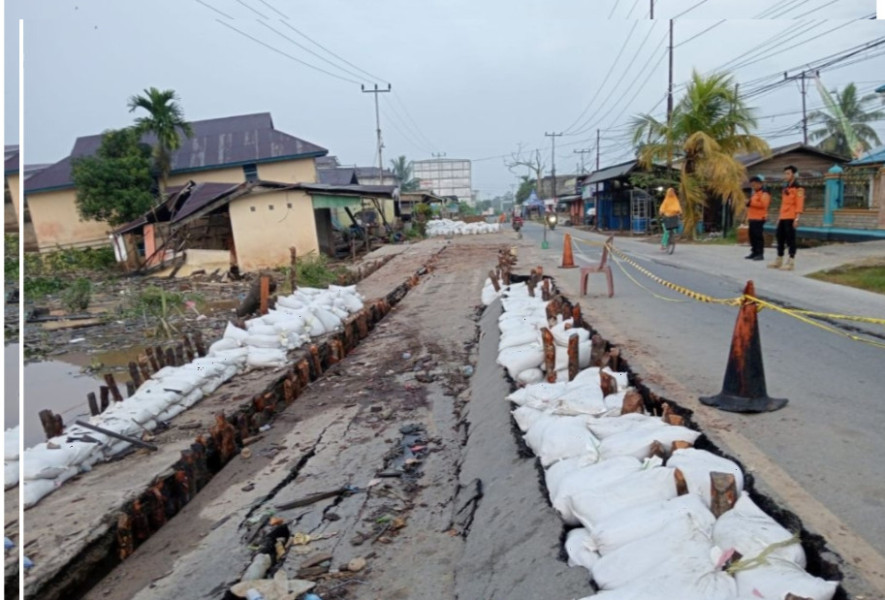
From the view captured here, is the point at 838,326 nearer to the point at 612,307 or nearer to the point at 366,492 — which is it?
the point at 612,307

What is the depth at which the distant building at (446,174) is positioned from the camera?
79.2 meters

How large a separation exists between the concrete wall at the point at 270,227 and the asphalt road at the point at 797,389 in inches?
498

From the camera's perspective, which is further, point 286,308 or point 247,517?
point 286,308

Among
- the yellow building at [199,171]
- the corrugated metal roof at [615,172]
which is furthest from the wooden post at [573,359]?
the yellow building at [199,171]

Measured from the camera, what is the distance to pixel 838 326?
568cm

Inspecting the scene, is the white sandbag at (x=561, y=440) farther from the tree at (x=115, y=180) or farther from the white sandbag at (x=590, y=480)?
the tree at (x=115, y=180)

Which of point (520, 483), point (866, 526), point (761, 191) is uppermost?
point (761, 191)

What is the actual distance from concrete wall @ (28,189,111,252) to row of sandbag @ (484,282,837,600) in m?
27.2

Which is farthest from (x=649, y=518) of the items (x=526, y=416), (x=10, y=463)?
(x=10, y=463)

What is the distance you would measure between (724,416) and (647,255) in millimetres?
Answer: 11151

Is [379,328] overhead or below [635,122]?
below

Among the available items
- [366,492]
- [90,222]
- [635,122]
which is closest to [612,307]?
[366,492]

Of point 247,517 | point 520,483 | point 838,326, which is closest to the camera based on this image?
point 520,483

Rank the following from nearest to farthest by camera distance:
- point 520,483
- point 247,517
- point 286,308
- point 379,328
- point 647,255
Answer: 1. point 520,483
2. point 247,517
3. point 286,308
4. point 379,328
5. point 647,255
